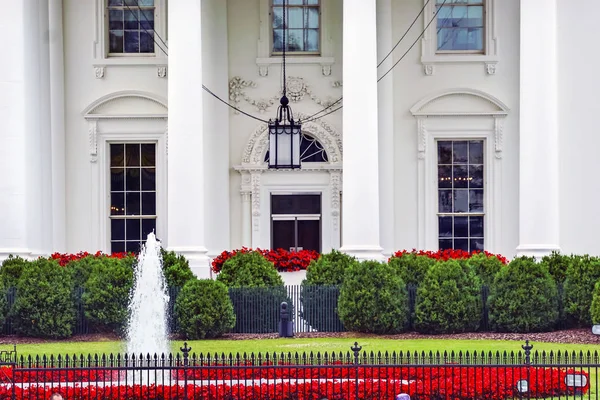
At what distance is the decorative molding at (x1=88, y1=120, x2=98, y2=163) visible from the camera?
3350 cm

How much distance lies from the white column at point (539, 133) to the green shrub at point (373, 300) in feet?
13.8

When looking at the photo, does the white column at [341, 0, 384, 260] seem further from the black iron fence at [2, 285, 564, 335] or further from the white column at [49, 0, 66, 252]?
the white column at [49, 0, 66, 252]

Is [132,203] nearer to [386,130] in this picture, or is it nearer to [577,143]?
[386,130]

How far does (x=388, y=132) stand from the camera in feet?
109

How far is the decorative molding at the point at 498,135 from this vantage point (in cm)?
3356

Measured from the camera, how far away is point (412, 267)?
27.5m

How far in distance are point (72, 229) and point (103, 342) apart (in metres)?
8.09

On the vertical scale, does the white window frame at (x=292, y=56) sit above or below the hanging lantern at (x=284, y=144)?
above

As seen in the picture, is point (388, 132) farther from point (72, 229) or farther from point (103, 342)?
point (103, 342)

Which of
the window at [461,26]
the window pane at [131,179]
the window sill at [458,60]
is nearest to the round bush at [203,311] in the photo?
the window pane at [131,179]

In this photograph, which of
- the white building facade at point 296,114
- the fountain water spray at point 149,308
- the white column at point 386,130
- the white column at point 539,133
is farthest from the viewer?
the white building facade at point 296,114

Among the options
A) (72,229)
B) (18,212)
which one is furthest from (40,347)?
(72,229)

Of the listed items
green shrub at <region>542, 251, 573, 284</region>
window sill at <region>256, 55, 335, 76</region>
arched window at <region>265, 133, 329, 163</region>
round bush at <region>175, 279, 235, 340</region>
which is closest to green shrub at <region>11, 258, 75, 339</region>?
round bush at <region>175, 279, 235, 340</region>

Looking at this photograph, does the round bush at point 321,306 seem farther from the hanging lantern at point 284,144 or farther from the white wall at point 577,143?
the white wall at point 577,143
